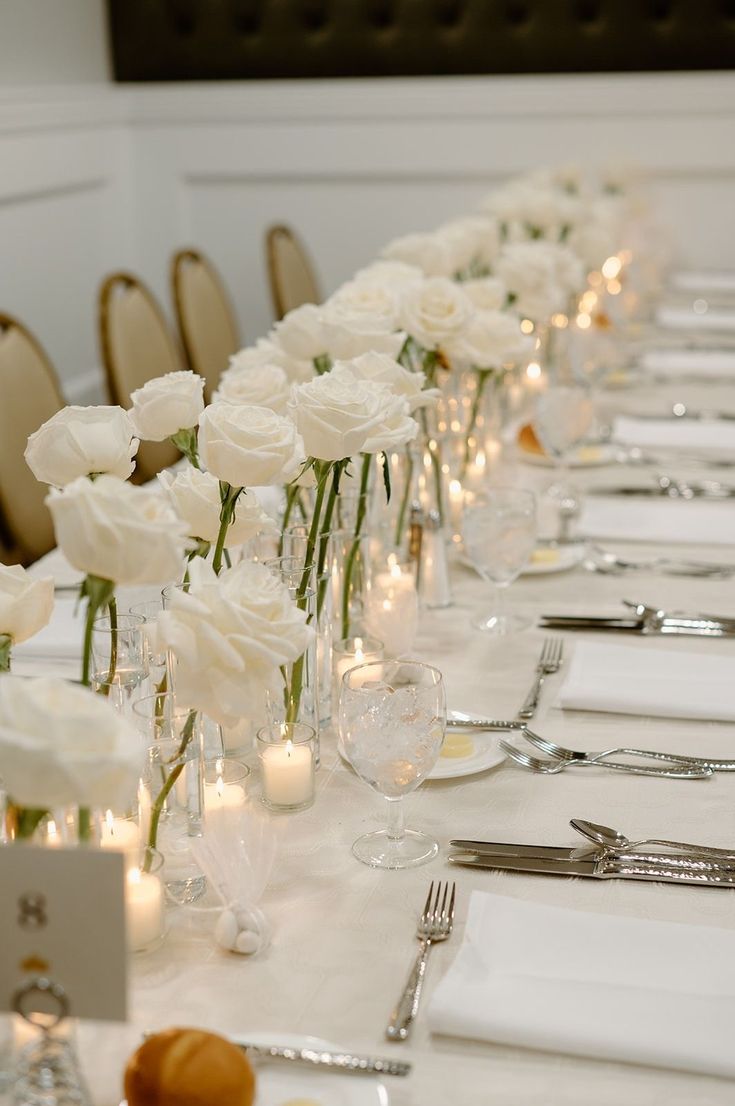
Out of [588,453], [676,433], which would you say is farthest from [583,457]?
[676,433]

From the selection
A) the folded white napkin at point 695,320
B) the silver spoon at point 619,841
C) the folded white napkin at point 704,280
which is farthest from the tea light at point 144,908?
the folded white napkin at point 704,280

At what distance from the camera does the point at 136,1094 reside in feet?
2.40

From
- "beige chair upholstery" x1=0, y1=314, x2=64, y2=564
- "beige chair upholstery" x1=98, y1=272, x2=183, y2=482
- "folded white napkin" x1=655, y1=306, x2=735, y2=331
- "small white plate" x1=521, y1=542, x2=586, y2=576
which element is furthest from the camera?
"folded white napkin" x1=655, y1=306, x2=735, y2=331

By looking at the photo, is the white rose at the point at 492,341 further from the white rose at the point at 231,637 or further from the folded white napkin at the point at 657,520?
the white rose at the point at 231,637

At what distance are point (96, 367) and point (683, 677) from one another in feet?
11.3

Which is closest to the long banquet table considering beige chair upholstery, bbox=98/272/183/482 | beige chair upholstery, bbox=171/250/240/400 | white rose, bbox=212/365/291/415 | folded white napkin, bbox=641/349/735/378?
white rose, bbox=212/365/291/415

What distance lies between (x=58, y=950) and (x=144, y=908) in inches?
8.1

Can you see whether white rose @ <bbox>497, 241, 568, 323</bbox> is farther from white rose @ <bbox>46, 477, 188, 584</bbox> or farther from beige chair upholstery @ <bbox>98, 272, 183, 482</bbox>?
white rose @ <bbox>46, 477, 188, 584</bbox>

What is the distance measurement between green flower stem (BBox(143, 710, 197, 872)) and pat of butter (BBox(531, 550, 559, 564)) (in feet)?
2.94

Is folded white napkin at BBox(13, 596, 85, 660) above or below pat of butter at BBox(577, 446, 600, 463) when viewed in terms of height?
above

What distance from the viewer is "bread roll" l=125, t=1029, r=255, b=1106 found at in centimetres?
72

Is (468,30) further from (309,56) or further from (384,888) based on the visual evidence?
(384,888)

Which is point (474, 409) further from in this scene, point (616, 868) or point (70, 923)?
point (70, 923)

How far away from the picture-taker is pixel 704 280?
4238 mm
